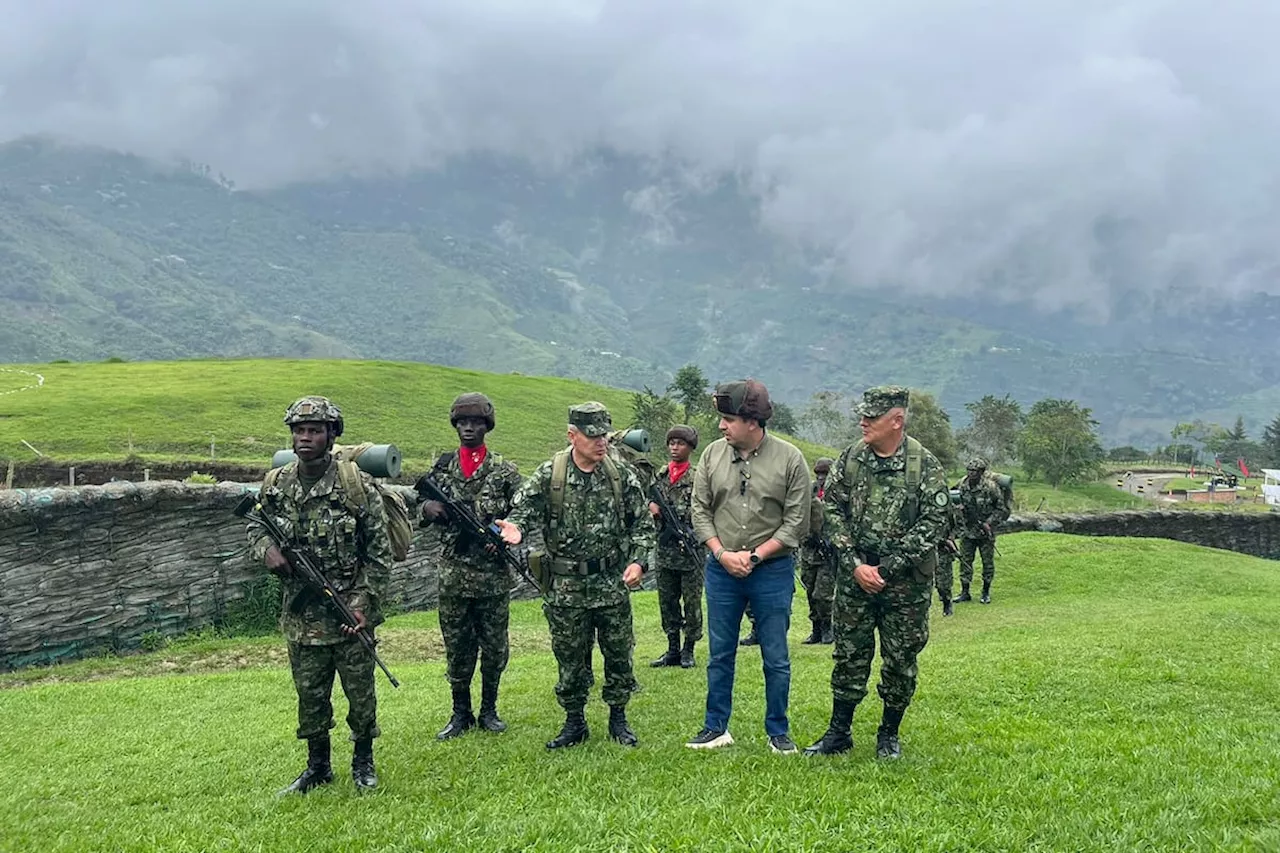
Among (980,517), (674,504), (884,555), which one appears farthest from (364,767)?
(980,517)

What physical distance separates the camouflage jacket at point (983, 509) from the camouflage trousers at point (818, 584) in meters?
5.17

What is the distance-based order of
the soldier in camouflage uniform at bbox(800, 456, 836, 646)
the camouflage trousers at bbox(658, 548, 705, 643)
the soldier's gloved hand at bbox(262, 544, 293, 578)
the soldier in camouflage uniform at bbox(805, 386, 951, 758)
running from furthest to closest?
the soldier in camouflage uniform at bbox(800, 456, 836, 646), the camouflage trousers at bbox(658, 548, 705, 643), the soldier in camouflage uniform at bbox(805, 386, 951, 758), the soldier's gloved hand at bbox(262, 544, 293, 578)

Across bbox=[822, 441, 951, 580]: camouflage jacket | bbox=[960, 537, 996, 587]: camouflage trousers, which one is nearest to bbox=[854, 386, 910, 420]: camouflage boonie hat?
bbox=[822, 441, 951, 580]: camouflage jacket

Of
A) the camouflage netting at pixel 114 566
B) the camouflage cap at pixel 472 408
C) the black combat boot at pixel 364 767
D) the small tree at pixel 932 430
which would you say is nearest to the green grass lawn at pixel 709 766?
the black combat boot at pixel 364 767

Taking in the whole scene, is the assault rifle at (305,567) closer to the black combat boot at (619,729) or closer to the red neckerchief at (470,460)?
the black combat boot at (619,729)

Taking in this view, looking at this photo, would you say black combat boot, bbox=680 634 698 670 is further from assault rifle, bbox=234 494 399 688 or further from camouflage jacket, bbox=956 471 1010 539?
camouflage jacket, bbox=956 471 1010 539

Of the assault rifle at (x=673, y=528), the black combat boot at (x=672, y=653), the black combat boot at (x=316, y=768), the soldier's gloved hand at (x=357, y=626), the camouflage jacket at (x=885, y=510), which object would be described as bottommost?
the black combat boot at (x=672, y=653)

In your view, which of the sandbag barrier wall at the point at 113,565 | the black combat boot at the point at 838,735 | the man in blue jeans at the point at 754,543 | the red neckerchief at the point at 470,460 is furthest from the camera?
the sandbag barrier wall at the point at 113,565

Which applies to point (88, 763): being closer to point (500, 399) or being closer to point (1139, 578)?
point (1139, 578)

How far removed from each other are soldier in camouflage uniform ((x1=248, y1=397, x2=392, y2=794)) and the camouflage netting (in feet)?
26.2

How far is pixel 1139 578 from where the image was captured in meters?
18.2

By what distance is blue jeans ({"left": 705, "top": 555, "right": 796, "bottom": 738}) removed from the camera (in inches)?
233

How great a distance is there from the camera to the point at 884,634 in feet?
18.6

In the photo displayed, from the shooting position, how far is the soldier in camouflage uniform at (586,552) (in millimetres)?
6273
